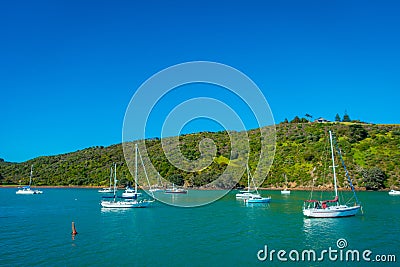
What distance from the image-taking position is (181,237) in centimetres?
3256

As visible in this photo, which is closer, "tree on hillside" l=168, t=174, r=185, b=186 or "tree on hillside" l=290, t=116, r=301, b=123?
"tree on hillside" l=168, t=174, r=185, b=186

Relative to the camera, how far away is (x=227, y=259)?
24516mm

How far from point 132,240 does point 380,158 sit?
293 feet

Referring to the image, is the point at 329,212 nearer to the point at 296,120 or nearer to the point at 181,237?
the point at 181,237

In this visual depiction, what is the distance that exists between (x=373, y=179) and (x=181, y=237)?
2956 inches

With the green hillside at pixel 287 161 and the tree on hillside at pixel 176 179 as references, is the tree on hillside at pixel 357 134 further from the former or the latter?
the tree on hillside at pixel 176 179

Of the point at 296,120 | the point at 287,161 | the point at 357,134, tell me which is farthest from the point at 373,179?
the point at 296,120

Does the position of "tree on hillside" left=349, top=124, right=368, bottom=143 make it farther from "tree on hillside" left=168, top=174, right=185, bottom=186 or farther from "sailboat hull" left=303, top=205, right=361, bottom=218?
Answer: "sailboat hull" left=303, top=205, right=361, bottom=218

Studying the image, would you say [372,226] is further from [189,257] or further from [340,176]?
[340,176]

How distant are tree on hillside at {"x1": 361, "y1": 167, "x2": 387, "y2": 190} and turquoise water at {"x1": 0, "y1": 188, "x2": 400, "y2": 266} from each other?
148ft

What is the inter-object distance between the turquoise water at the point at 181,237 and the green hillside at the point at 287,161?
41.8 m

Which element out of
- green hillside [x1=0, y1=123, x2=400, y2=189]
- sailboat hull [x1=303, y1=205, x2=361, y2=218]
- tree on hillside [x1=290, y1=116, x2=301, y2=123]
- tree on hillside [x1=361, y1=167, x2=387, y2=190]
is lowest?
sailboat hull [x1=303, y1=205, x2=361, y2=218]

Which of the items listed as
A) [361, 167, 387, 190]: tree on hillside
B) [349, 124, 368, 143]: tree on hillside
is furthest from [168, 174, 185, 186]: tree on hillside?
[349, 124, 368, 143]: tree on hillside

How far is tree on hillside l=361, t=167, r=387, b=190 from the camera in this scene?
298 feet
